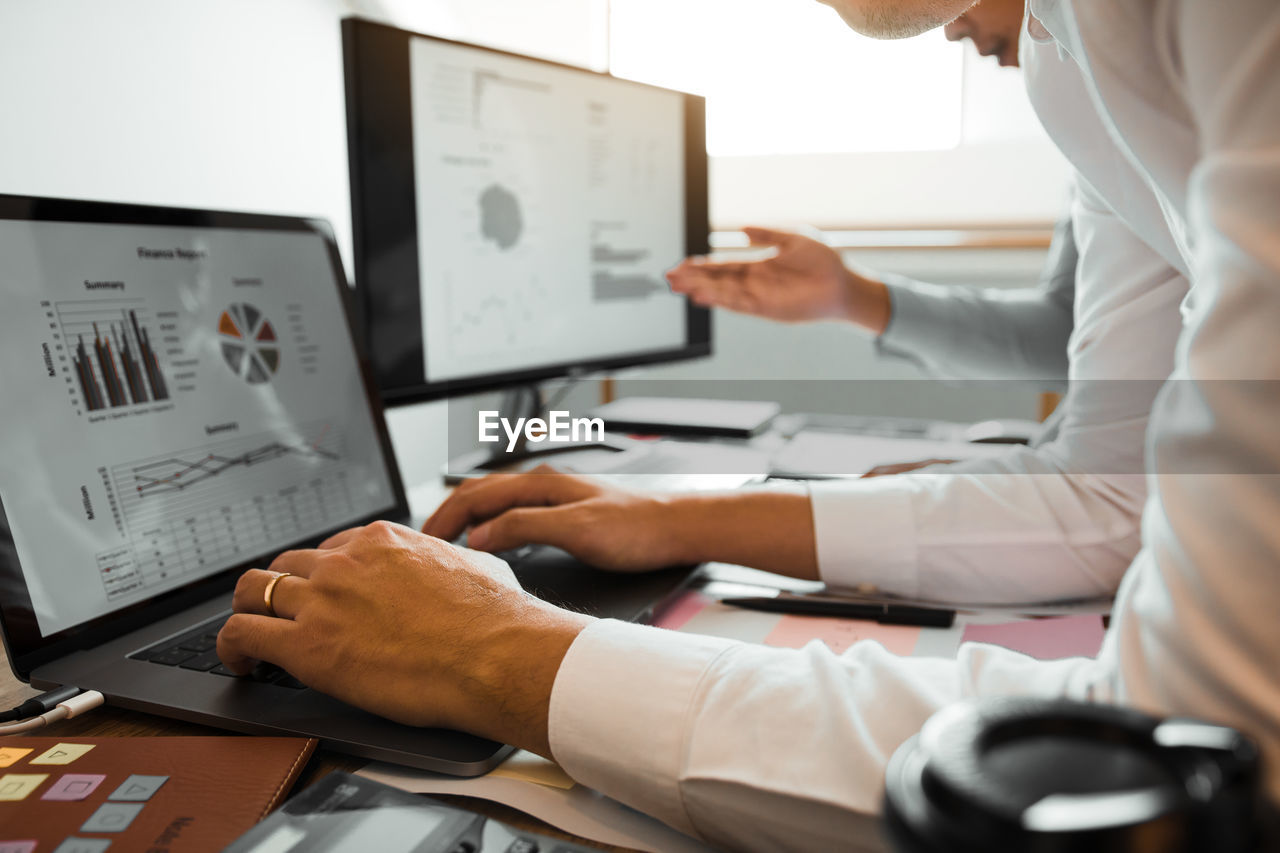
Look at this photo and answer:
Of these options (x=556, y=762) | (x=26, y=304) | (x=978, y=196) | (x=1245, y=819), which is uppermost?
(x=978, y=196)

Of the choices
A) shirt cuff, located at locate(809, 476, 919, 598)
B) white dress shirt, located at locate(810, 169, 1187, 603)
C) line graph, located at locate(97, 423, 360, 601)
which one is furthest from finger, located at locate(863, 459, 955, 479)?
line graph, located at locate(97, 423, 360, 601)

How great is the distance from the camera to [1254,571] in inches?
11.5

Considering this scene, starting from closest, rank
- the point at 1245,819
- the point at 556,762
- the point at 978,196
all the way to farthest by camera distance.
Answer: the point at 1245,819 → the point at 556,762 → the point at 978,196

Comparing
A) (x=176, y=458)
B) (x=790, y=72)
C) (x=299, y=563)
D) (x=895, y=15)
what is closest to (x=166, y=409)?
(x=176, y=458)

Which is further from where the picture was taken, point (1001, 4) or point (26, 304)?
point (1001, 4)

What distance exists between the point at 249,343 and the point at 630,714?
45 centimetres

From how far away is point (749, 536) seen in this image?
709mm

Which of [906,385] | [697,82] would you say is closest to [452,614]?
[906,385]

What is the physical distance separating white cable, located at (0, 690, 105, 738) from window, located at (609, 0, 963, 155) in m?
1.65

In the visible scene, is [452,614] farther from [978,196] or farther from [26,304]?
[978,196]

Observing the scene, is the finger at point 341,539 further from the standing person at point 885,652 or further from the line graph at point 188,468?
the line graph at point 188,468

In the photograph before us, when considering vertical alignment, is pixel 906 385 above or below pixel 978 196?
below

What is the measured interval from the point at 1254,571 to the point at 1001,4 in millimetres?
847

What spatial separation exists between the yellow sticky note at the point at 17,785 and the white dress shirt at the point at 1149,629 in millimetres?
226
